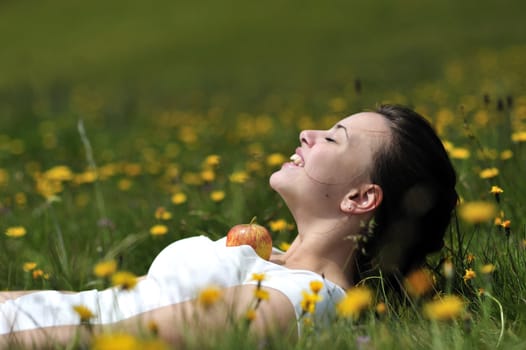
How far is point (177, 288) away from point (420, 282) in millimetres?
805

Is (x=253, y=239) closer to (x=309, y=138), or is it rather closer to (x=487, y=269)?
(x=309, y=138)

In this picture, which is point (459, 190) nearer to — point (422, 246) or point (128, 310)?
point (422, 246)

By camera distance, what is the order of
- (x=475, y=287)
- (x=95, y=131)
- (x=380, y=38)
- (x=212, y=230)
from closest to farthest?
(x=475, y=287) → (x=212, y=230) → (x=95, y=131) → (x=380, y=38)

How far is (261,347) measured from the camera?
1559mm

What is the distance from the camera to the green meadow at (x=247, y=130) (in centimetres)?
212

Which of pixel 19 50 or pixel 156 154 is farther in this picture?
pixel 19 50

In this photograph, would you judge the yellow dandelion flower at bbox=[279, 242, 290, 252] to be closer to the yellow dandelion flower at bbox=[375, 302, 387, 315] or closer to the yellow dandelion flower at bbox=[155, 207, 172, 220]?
the yellow dandelion flower at bbox=[155, 207, 172, 220]

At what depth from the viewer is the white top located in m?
1.92

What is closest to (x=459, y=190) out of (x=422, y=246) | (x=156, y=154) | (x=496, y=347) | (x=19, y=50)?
(x=422, y=246)

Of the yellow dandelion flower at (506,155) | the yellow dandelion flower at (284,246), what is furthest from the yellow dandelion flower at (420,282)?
the yellow dandelion flower at (506,155)

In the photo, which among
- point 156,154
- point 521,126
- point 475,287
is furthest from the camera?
point 156,154

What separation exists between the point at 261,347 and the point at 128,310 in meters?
0.59

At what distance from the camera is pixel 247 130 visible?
6105 mm

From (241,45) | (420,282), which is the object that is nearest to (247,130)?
(420,282)
